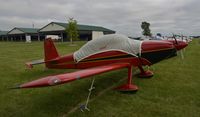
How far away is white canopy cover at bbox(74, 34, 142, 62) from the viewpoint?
25.6ft

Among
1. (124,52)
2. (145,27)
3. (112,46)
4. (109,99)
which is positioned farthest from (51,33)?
(109,99)

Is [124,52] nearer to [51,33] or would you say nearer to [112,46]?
[112,46]

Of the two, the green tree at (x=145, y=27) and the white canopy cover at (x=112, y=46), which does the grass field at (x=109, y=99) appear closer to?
the white canopy cover at (x=112, y=46)

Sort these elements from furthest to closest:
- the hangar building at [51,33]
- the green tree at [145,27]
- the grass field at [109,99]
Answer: the green tree at [145,27]
the hangar building at [51,33]
the grass field at [109,99]

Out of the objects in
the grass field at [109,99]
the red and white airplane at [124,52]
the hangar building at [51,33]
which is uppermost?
the hangar building at [51,33]

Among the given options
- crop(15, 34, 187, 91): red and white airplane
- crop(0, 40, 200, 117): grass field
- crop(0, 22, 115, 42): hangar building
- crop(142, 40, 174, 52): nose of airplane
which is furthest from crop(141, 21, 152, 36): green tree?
crop(142, 40, 174, 52): nose of airplane

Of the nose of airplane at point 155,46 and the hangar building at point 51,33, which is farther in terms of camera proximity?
the hangar building at point 51,33

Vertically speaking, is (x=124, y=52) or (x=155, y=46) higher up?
(x=155, y=46)

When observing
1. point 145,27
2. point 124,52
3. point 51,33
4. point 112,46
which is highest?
point 145,27

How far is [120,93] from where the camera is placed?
7227 millimetres

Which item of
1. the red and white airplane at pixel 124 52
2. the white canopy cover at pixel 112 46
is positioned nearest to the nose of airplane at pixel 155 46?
the red and white airplane at pixel 124 52

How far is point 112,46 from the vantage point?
8.01 metres

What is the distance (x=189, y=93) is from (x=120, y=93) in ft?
7.74

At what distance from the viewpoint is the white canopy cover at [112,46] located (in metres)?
7.81
